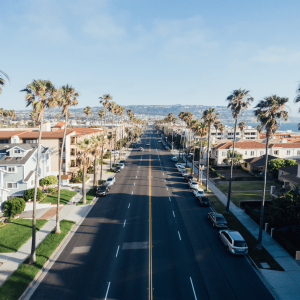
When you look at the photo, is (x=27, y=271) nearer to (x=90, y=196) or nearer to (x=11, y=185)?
(x=90, y=196)

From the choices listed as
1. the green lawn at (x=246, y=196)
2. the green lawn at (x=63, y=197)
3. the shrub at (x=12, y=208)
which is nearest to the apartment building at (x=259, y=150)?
the green lawn at (x=246, y=196)

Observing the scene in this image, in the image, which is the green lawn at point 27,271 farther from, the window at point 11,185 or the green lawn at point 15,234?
the window at point 11,185

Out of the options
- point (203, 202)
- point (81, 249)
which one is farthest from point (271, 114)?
point (81, 249)

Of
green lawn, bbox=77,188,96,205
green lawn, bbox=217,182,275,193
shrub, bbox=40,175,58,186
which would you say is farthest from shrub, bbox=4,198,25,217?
green lawn, bbox=217,182,275,193

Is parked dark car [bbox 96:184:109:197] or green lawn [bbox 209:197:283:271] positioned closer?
green lawn [bbox 209:197:283:271]

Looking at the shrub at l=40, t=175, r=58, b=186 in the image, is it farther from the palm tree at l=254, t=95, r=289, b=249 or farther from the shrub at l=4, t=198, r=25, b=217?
the palm tree at l=254, t=95, r=289, b=249

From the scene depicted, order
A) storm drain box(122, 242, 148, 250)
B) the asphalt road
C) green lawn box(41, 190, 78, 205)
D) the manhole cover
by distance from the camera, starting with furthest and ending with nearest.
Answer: green lawn box(41, 190, 78, 205) → storm drain box(122, 242, 148, 250) → the manhole cover → the asphalt road

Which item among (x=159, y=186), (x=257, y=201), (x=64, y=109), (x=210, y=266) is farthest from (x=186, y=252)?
(x=159, y=186)
